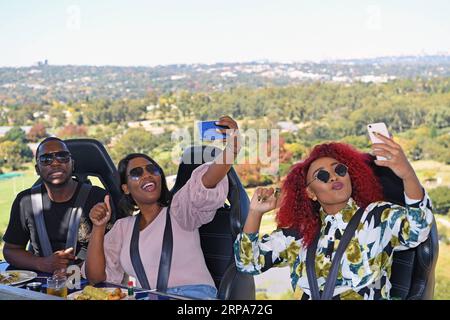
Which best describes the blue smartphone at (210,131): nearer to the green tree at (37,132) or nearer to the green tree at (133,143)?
the green tree at (133,143)

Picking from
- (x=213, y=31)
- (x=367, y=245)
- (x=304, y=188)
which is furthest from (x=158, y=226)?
(x=213, y=31)

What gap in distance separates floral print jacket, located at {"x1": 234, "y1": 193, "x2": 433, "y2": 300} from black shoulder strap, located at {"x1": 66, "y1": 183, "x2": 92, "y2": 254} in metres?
0.97

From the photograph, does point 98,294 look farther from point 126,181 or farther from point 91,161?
point 91,161

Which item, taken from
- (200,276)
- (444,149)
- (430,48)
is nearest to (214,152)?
(200,276)

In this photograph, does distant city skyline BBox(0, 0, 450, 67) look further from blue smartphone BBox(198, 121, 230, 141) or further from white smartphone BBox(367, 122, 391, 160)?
white smartphone BBox(367, 122, 391, 160)

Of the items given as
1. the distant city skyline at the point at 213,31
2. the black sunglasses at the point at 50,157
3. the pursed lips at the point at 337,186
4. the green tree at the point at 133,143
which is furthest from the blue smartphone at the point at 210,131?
the distant city skyline at the point at 213,31

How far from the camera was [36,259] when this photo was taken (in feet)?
9.01

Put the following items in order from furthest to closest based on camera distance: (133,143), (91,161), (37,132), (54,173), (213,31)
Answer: (213,31) → (37,132) → (133,143) → (91,161) → (54,173)

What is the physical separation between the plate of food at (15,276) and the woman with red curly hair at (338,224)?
800 mm

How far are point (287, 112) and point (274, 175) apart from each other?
184cm

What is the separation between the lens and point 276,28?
33.1 feet

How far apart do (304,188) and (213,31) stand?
27.1 ft

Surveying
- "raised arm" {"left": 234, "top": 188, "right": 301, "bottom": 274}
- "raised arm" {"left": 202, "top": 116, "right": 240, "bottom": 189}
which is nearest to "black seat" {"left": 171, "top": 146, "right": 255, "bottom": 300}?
"raised arm" {"left": 202, "top": 116, "right": 240, "bottom": 189}
